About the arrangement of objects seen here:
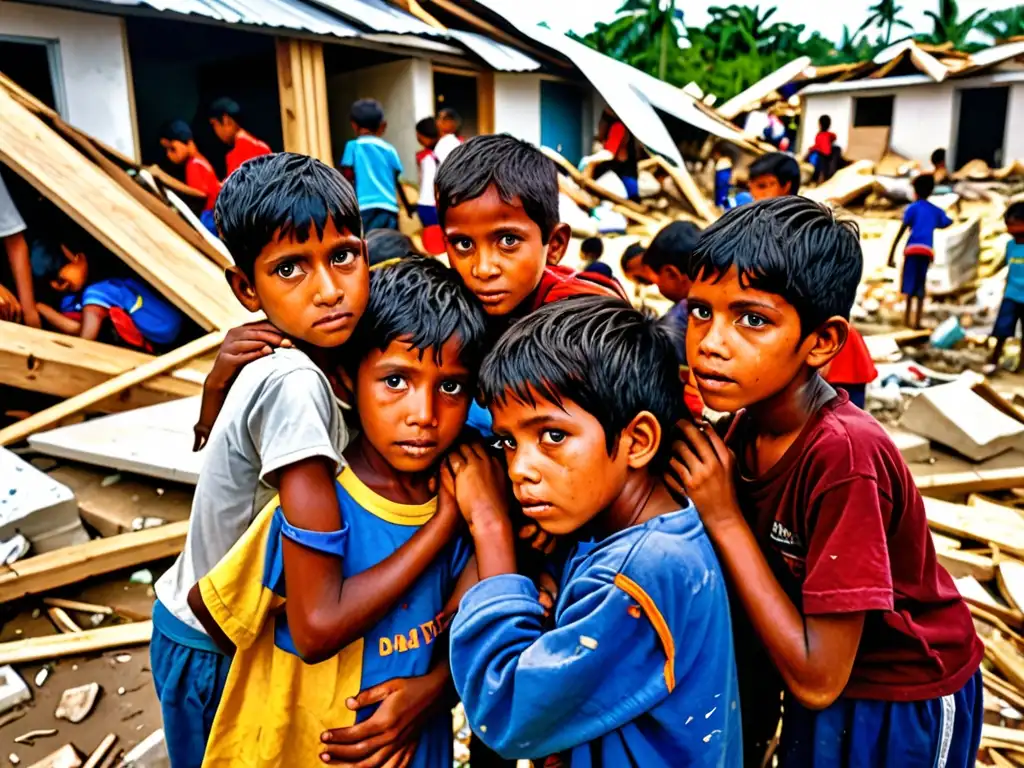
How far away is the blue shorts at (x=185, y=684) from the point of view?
1715mm

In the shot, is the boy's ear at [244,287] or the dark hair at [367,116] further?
the dark hair at [367,116]

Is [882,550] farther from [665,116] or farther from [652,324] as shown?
[665,116]

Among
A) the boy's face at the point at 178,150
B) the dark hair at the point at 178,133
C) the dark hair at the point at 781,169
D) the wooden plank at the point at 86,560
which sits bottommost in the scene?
the wooden plank at the point at 86,560

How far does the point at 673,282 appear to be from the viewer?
339cm

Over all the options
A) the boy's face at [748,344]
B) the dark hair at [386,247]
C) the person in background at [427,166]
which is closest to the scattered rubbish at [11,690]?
the dark hair at [386,247]

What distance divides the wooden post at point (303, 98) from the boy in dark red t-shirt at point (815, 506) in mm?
8297

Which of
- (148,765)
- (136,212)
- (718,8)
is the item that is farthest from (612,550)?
(718,8)

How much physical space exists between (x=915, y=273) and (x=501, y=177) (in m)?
9.43

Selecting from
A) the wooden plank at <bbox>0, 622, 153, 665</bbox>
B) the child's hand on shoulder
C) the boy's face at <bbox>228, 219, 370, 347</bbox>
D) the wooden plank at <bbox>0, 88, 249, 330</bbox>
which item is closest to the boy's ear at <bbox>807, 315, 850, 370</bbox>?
the child's hand on shoulder

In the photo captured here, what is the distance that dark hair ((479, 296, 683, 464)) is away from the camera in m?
1.27

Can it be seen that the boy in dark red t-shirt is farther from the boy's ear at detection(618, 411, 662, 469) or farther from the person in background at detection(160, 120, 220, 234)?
the person in background at detection(160, 120, 220, 234)

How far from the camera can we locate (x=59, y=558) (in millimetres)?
3469

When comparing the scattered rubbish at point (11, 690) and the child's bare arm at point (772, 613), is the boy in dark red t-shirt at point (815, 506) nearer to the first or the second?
the child's bare arm at point (772, 613)

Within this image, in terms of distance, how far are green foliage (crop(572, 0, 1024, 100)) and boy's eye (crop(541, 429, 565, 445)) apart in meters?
23.8
